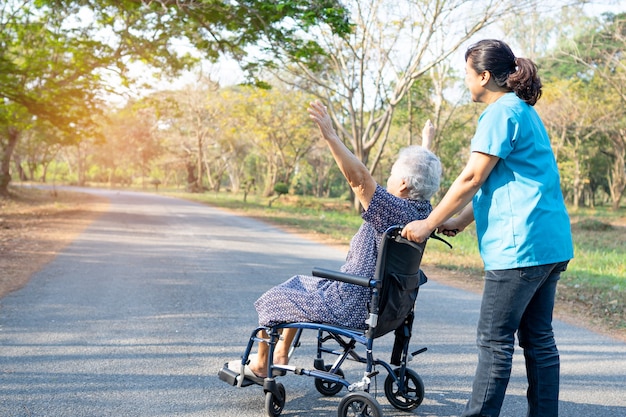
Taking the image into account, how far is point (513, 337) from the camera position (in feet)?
9.53

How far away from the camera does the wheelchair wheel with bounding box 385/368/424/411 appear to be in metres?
3.54

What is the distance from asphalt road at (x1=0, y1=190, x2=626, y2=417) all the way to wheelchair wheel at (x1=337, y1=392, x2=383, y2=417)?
0.30m

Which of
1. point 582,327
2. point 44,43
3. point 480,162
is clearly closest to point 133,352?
point 480,162

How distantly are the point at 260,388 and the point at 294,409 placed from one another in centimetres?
45

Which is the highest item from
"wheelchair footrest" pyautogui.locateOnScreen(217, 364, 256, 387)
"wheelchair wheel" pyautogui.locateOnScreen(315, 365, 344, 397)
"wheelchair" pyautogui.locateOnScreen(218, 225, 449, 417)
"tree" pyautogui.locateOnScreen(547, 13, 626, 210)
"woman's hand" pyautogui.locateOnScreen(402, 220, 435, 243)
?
"tree" pyautogui.locateOnScreen(547, 13, 626, 210)

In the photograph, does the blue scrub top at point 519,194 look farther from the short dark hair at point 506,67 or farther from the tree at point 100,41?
the tree at point 100,41

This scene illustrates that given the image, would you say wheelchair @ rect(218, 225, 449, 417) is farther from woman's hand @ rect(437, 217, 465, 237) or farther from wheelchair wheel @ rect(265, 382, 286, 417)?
woman's hand @ rect(437, 217, 465, 237)

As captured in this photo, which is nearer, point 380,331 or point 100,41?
point 380,331

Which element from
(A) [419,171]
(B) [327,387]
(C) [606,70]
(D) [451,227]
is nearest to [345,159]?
(A) [419,171]

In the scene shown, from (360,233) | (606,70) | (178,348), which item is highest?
(606,70)

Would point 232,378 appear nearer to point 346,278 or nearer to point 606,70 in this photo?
point 346,278

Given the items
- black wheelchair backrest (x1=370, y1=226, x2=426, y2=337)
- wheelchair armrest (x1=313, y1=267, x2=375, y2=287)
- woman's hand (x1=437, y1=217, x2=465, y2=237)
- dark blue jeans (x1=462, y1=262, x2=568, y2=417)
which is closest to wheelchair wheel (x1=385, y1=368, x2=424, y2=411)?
black wheelchair backrest (x1=370, y1=226, x2=426, y2=337)

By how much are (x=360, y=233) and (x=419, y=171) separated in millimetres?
483

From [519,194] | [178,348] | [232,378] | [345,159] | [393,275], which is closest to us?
[519,194]
